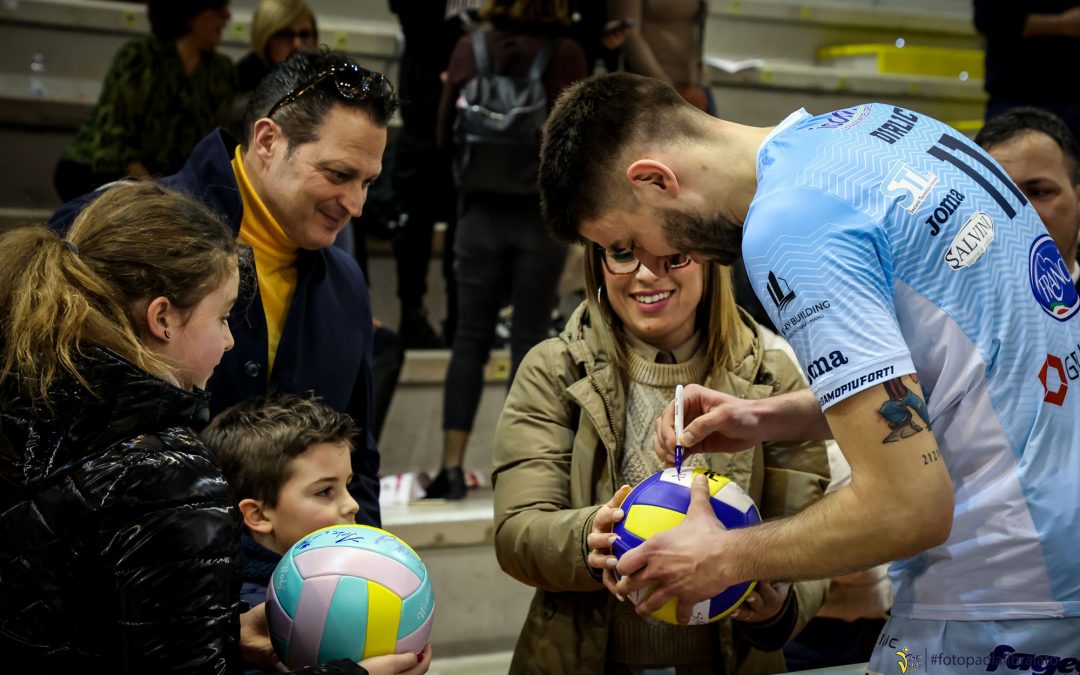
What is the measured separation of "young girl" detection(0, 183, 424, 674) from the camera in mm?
1653

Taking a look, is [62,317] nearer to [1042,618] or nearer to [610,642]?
[610,642]

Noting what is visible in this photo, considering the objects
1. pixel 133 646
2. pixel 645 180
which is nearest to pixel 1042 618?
pixel 645 180

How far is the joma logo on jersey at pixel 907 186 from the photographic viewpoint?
5.59 feet

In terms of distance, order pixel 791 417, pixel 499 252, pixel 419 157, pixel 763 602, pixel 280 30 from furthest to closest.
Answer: pixel 419 157 → pixel 280 30 → pixel 499 252 → pixel 763 602 → pixel 791 417

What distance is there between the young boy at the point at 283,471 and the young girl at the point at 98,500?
59 cm

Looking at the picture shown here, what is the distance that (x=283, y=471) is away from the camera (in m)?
2.39

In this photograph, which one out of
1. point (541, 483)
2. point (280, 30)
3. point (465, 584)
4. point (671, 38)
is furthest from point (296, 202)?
point (671, 38)

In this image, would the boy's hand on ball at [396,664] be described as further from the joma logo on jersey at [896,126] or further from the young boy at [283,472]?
the joma logo on jersey at [896,126]

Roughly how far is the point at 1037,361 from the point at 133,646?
1.48 metres

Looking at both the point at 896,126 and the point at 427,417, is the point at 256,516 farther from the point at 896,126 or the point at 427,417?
the point at 427,417

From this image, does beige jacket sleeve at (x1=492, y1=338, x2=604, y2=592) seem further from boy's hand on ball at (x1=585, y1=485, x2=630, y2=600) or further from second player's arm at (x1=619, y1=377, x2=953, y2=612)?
second player's arm at (x1=619, y1=377, x2=953, y2=612)

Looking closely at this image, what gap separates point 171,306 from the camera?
188 cm

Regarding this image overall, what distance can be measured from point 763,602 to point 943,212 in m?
0.97

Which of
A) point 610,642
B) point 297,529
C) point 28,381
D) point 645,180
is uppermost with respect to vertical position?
point 645,180
